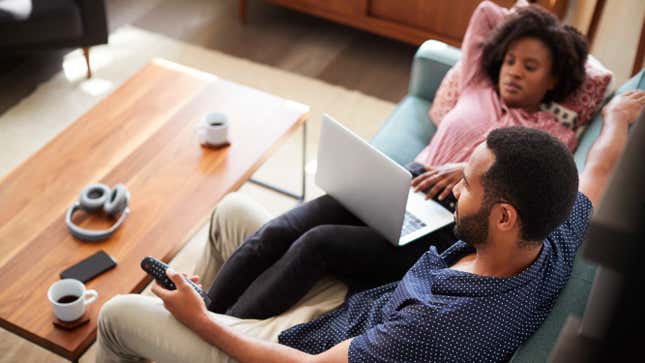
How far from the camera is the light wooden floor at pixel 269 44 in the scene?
3.23 meters

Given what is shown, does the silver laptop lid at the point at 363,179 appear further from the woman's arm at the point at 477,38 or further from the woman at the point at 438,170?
the woman's arm at the point at 477,38

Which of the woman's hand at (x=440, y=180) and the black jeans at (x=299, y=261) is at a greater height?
the woman's hand at (x=440, y=180)

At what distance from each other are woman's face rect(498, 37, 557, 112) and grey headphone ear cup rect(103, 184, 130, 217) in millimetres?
1142

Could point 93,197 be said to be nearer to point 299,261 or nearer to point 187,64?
point 299,261

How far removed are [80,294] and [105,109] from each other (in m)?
0.85

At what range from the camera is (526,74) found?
216 centimetres

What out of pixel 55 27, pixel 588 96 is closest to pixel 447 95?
pixel 588 96

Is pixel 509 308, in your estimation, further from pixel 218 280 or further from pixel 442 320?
pixel 218 280

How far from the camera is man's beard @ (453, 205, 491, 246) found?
1374mm

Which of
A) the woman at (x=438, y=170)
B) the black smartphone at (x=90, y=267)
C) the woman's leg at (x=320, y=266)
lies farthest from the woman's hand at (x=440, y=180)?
the black smartphone at (x=90, y=267)

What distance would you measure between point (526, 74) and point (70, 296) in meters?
1.39

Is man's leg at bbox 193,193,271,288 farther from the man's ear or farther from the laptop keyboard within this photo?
the man's ear

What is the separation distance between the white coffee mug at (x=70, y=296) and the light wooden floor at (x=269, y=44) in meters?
1.57

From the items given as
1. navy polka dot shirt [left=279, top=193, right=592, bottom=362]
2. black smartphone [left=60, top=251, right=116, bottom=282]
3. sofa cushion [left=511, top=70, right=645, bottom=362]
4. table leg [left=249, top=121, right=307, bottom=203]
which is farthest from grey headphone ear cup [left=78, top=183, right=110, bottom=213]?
sofa cushion [left=511, top=70, right=645, bottom=362]
